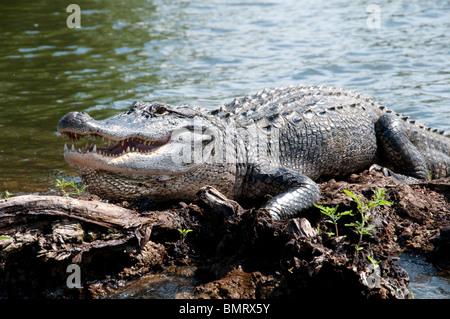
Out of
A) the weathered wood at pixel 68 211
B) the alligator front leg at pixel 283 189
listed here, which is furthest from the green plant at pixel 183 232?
the alligator front leg at pixel 283 189

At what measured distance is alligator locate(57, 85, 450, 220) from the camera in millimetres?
4277

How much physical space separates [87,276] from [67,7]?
1398 cm

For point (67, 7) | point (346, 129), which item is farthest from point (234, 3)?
point (346, 129)

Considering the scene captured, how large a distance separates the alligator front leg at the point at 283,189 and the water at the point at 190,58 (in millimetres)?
2849

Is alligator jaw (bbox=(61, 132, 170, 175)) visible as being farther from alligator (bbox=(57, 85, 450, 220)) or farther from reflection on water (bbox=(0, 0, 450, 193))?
reflection on water (bbox=(0, 0, 450, 193))

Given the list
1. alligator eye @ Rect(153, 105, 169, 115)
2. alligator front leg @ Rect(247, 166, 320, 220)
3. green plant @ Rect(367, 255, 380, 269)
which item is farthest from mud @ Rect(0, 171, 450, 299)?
alligator eye @ Rect(153, 105, 169, 115)

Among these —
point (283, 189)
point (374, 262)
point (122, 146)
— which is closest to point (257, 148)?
point (283, 189)

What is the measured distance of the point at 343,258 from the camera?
323cm

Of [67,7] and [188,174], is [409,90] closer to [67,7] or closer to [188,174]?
[188,174]

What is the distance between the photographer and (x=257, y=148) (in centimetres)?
518

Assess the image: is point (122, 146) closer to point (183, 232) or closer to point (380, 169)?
point (183, 232)

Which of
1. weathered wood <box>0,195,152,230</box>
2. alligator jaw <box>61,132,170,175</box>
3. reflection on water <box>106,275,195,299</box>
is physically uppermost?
alligator jaw <box>61,132,170,175</box>

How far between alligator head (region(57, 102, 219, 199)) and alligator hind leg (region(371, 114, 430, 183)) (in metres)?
2.25

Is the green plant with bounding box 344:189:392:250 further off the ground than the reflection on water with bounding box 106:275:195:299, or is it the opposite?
the green plant with bounding box 344:189:392:250
